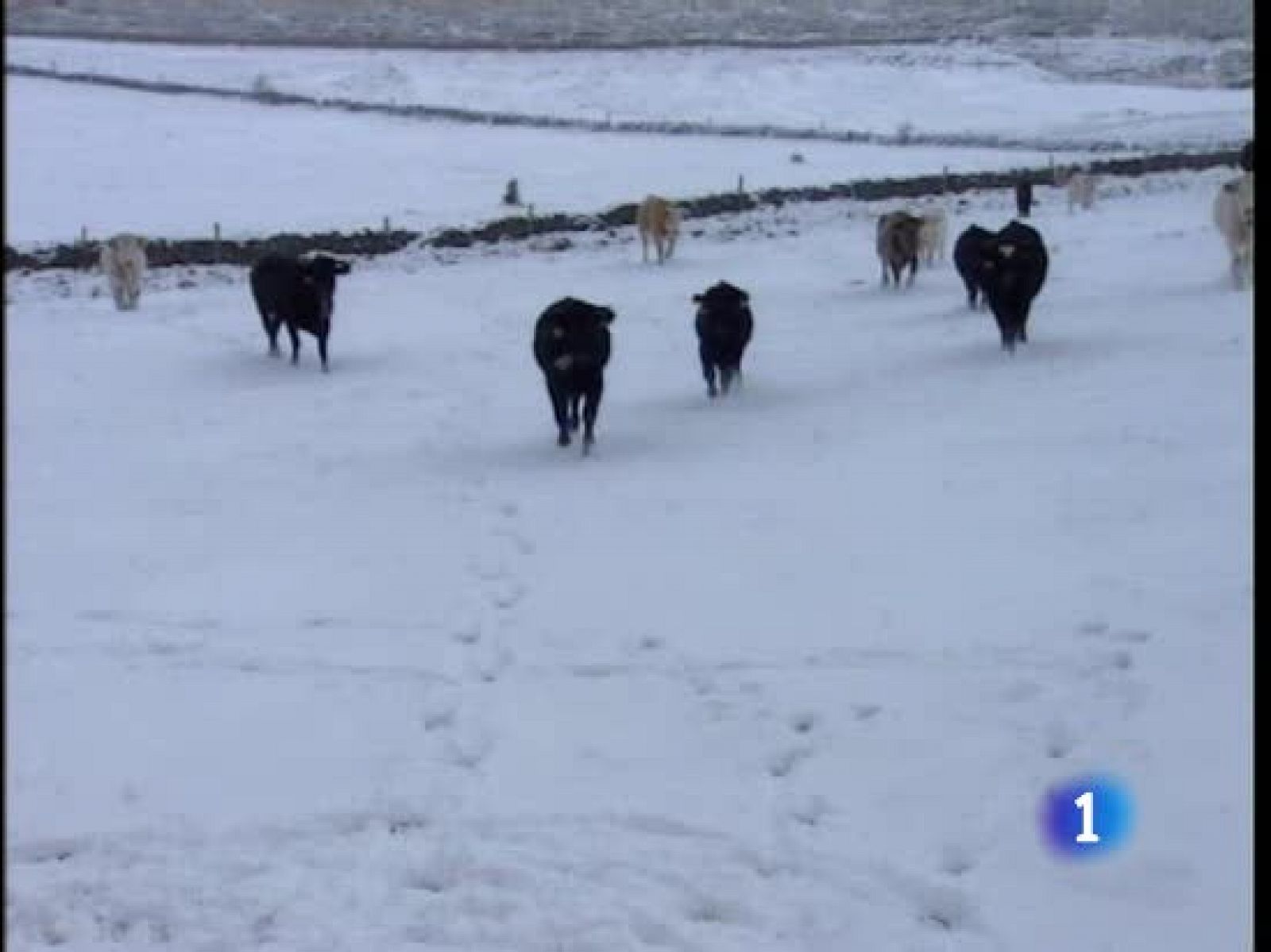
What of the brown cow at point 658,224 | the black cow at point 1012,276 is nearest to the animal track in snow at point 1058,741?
the black cow at point 1012,276

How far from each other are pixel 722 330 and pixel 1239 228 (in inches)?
308

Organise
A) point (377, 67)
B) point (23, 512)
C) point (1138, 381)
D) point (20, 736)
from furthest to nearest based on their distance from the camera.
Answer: point (377, 67) → point (1138, 381) → point (23, 512) → point (20, 736)

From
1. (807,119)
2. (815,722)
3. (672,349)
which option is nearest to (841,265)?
(672,349)

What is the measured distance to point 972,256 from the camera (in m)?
19.6

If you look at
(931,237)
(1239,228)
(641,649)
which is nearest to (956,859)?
(641,649)

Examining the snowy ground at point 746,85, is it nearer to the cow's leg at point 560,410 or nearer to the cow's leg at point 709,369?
the cow's leg at point 709,369

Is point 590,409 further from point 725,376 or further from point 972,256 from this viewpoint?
point 972,256

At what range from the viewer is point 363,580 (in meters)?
9.88

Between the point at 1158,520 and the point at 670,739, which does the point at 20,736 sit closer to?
the point at 670,739

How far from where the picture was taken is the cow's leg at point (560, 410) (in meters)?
13.8

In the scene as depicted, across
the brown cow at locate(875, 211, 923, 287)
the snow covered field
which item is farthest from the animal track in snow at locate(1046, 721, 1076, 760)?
the brown cow at locate(875, 211, 923, 287)

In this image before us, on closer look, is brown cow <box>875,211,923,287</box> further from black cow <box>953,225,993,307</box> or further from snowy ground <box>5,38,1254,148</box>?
snowy ground <box>5,38,1254,148</box>

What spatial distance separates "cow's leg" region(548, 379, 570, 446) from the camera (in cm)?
1381

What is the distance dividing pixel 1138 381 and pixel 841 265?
11.5 m
